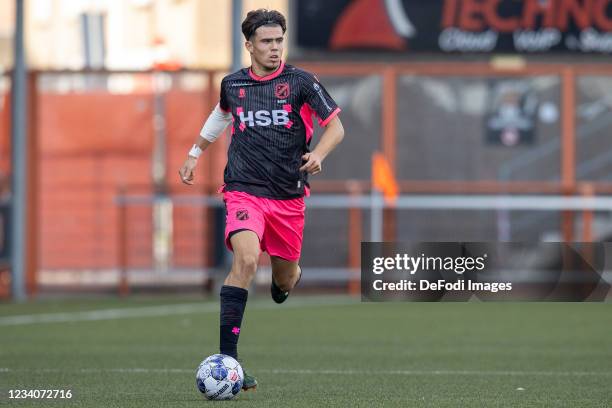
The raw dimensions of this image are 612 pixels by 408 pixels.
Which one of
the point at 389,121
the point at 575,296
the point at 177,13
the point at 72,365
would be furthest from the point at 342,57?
the point at 72,365

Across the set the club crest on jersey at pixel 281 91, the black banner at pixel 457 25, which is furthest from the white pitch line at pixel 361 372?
the black banner at pixel 457 25

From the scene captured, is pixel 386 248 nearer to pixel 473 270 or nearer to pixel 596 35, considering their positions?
pixel 473 270

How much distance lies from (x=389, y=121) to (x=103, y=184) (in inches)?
163

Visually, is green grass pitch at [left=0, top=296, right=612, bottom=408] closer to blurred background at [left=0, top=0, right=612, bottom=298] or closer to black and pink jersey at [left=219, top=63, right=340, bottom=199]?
black and pink jersey at [left=219, top=63, right=340, bottom=199]

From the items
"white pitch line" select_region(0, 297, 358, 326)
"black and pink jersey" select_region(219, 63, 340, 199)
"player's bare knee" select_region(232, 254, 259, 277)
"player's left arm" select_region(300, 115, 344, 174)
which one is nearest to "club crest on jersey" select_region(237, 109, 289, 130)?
"black and pink jersey" select_region(219, 63, 340, 199)

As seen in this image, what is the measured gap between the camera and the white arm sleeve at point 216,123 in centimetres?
912

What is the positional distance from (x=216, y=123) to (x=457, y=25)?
41.4ft

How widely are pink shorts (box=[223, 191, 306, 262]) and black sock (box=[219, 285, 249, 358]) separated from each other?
38 cm

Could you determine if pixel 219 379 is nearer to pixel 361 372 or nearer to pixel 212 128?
pixel 212 128

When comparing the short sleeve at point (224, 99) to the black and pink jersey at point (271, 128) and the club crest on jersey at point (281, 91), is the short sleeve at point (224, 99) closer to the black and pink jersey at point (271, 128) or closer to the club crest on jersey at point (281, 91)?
the black and pink jersey at point (271, 128)

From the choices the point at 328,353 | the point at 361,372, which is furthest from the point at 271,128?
the point at 328,353

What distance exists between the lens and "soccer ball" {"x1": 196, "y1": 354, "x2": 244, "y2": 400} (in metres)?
7.93

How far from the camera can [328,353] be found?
38.2 feet

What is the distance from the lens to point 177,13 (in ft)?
71.1
